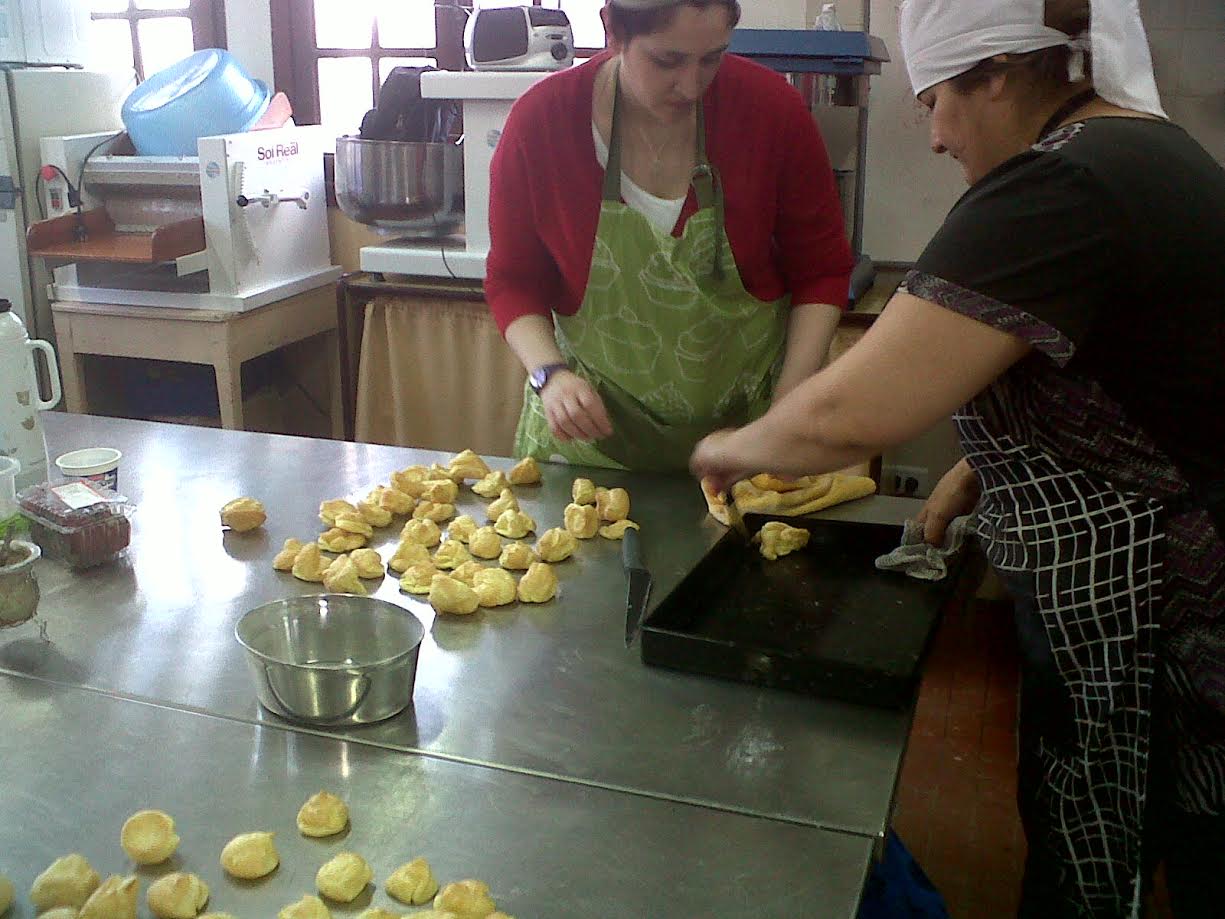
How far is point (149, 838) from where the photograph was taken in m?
0.98

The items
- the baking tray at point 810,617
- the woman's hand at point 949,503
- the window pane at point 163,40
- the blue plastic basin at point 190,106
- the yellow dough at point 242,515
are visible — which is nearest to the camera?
the baking tray at point 810,617

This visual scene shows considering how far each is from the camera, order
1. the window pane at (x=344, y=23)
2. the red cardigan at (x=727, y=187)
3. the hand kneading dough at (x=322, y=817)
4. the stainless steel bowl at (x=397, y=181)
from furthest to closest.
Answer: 1. the window pane at (x=344, y=23)
2. the stainless steel bowl at (x=397, y=181)
3. the red cardigan at (x=727, y=187)
4. the hand kneading dough at (x=322, y=817)

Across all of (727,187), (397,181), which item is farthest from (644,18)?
(397,181)

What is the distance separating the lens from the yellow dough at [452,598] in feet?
4.75

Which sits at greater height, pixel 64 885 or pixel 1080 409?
pixel 1080 409

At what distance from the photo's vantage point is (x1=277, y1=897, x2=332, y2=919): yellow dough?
91 cm

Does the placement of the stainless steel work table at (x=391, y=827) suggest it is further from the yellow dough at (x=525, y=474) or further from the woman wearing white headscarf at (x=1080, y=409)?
the yellow dough at (x=525, y=474)

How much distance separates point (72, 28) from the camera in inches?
148

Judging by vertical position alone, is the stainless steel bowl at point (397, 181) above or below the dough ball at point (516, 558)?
above

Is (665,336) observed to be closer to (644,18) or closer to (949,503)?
(644,18)

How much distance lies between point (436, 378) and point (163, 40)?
1964 millimetres

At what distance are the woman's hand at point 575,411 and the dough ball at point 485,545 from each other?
0.81 feet

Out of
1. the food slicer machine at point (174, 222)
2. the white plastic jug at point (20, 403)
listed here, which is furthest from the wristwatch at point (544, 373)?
the food slicer machine at point (174, 222)

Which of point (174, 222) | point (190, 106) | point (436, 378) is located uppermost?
point (190, 106)
